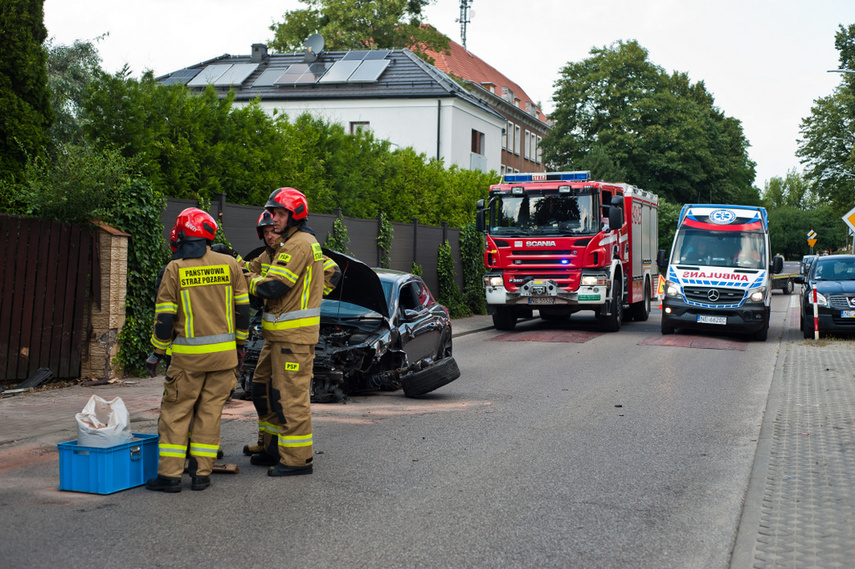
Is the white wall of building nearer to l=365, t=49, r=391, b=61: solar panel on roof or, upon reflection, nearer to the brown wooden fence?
l=365, t=49, r=391, b=61: solar panel on roof

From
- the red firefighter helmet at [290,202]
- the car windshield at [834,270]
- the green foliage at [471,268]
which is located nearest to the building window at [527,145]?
the green foliage at [471,268]

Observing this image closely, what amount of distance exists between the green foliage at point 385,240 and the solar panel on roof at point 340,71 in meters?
24.2

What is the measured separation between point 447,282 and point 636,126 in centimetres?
3397

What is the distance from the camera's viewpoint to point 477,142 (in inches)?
1815

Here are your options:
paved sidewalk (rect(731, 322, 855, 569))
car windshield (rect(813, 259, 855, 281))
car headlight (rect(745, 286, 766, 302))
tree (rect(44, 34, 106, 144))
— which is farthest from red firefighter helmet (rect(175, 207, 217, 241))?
tree (rect(44, 34, 106, 144))

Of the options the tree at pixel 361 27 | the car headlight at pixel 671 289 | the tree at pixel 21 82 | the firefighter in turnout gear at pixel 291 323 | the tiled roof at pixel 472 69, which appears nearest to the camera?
the firefighter in turnout gear at pixel 291 323

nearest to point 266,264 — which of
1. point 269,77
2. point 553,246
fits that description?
point 553,246

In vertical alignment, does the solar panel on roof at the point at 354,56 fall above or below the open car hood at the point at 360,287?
above

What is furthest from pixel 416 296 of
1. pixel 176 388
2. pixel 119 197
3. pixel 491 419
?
pixel 176 388

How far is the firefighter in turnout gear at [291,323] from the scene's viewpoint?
6293mm

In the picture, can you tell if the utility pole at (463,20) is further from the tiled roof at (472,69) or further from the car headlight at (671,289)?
A: the car headlight at (671,289)

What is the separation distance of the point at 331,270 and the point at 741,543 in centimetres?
339

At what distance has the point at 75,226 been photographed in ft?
34.7

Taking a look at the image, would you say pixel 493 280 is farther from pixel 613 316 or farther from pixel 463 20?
pixel 463 20
